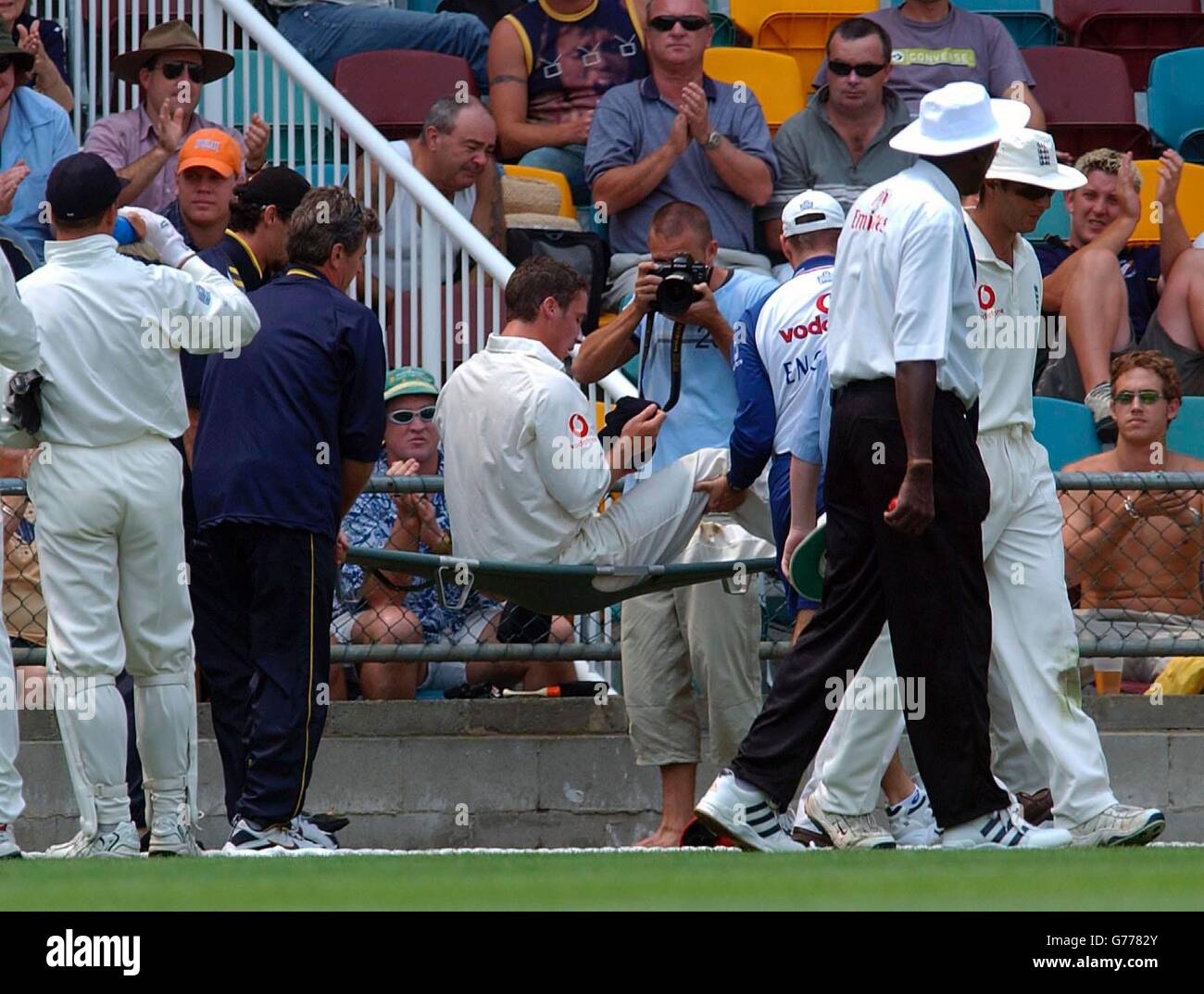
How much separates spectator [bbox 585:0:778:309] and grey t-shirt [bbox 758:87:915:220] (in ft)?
0.42

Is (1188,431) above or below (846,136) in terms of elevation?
below

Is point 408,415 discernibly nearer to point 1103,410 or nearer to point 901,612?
point 1103,410

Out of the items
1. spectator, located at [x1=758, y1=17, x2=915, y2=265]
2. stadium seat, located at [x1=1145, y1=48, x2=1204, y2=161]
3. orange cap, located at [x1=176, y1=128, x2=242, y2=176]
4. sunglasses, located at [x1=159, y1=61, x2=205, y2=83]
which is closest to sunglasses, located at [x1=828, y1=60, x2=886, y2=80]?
spectator, located at [x1=758, y1=17, x2=915, y2=265]

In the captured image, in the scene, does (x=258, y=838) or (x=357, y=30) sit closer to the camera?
(x=258, y=838)

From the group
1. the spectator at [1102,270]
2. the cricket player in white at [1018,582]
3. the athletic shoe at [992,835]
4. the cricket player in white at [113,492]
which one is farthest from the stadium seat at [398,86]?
the athletic shoe at [992,835]

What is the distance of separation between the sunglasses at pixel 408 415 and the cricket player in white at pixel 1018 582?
2998 millimetres

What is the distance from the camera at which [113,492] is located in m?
7.31

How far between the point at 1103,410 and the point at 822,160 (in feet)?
6.53

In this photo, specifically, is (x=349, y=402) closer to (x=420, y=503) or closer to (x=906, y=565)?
(x=420, y=503)

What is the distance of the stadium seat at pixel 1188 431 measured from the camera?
10672 mm

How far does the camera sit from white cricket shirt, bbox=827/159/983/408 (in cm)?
654

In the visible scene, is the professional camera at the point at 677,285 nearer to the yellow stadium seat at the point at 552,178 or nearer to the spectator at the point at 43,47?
the yellow stadium seat at the point at 552,178

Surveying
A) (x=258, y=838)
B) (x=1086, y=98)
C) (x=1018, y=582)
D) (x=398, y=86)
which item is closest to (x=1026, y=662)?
(x=1018, y=582)
